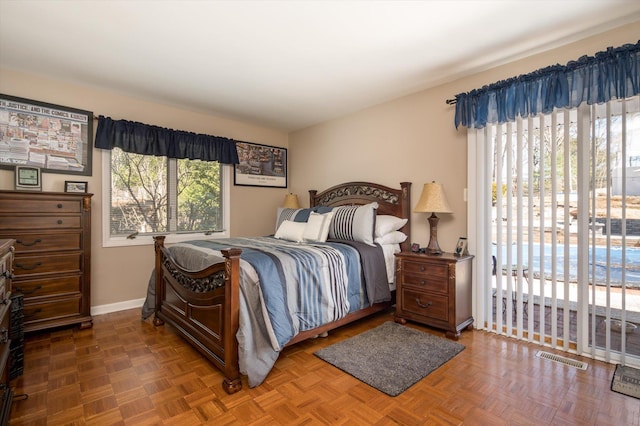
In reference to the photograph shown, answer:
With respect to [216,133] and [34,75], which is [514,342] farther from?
[34,75]

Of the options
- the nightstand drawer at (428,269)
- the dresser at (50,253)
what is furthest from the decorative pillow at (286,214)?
the dresser at (50,253)

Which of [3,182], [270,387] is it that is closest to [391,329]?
[270,387]

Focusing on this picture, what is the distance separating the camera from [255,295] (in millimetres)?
2045

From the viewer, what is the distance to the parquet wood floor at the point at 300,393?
1.66 meters

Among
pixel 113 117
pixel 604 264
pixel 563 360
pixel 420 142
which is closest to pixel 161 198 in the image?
pixel 113 117

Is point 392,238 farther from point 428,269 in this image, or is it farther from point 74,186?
point 74,186

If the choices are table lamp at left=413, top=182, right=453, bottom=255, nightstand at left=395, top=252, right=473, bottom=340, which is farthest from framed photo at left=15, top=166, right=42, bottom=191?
table lamp at left=413, top=182, right=453, bottom=255

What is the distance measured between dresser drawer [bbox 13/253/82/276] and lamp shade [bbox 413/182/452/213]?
3297mm

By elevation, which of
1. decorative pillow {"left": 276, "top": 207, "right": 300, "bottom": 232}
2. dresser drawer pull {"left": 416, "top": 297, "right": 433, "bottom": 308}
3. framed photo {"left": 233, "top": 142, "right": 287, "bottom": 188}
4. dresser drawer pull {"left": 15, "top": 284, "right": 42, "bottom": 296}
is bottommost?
dresser drawer pull {"left": 416, "top": 297, "right": 433, "bottom": 308}

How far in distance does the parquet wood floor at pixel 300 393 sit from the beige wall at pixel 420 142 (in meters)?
1.37

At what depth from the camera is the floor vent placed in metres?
2.19

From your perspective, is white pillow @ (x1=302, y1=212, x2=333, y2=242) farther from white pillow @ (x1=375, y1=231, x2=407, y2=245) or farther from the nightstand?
the nightstand

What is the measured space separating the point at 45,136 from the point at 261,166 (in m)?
2.50

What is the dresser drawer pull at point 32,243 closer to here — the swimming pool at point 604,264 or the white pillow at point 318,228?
the white pillow at point 318,228
